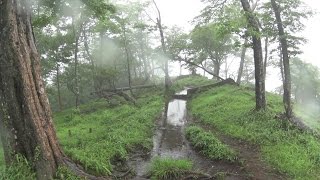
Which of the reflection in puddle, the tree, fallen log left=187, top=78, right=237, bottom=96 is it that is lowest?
the reflection in puddle

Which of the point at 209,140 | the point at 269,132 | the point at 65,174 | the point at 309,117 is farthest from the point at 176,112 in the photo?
the point at 65,174

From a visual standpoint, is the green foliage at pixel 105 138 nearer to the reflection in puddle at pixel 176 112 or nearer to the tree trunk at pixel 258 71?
the reflection in puddle at pixel 176 112

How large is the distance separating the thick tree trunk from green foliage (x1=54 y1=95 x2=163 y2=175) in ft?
5.04

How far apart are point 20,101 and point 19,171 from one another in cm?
184

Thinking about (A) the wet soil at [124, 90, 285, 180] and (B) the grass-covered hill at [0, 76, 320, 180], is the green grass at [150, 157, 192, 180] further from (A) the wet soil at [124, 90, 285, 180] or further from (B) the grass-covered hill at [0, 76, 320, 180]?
(A) the wet soil at [124, 90, 285, 180]

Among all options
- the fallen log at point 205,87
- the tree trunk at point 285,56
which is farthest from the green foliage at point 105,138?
the tree trunk at point 285,56

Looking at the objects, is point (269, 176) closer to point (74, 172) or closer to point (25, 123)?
point (74, 172)

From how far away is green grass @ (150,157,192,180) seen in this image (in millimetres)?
10430

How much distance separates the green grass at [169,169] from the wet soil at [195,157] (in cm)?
38

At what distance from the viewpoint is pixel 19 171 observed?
845 centimetres

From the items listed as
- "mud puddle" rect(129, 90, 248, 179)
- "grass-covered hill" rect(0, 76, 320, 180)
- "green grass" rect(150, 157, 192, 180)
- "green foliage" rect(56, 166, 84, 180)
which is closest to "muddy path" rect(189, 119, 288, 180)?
"grass-covered hill" rect(0, 76, 320, 180)

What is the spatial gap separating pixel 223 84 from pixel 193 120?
1244 cm

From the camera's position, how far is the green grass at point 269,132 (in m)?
11.5

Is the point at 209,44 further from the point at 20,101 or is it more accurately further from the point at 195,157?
the point at 20,101
